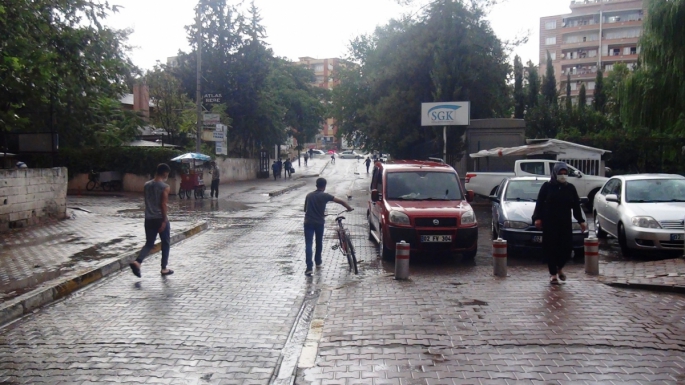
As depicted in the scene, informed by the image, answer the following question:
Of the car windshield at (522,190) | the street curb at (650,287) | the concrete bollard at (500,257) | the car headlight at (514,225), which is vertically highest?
the car windshield at (522,190)

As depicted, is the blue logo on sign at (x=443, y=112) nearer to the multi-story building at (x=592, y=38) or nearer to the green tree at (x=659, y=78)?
the green tree at (x=659, y=78)

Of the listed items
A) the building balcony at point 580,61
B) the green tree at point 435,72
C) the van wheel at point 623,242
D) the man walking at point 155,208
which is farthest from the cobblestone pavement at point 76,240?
the building balcony at point 580,61

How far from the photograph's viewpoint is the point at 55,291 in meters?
8.83

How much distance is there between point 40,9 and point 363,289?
427 inches

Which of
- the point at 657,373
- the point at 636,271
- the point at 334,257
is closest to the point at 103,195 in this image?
the point at 334,257

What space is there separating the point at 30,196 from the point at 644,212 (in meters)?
14.3

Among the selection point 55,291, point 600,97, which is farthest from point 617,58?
point 55,291

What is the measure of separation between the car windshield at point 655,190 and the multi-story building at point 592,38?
6790 centimetres

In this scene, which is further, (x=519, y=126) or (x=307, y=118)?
(x=307, y=118)

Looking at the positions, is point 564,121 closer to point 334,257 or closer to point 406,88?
point 406,88

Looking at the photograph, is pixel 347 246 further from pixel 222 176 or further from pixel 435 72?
pixel 222 176

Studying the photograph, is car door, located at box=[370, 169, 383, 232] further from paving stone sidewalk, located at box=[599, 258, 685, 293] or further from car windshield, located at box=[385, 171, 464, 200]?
paving stone sidewalk, located at box=[599, 258, 685, 293]

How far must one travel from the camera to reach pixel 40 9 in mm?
14688

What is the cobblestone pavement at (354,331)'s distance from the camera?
5.52 m
